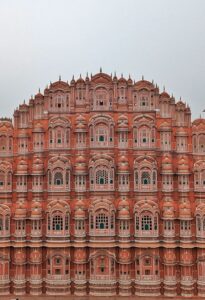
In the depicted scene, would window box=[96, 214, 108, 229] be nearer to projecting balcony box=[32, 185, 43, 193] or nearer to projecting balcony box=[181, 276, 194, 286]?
projecting balcony box=[32, 185, 43, 193]

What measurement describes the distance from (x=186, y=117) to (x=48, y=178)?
14.7 meters

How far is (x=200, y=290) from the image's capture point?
3092cm

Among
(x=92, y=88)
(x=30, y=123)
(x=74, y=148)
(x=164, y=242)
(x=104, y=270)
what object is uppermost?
(x=92, y=88)

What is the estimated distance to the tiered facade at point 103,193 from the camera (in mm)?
31172

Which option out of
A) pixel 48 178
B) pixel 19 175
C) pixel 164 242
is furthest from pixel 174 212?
pixel 19 175

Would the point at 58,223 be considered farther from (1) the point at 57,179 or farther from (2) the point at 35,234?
(1) the point at 57,179

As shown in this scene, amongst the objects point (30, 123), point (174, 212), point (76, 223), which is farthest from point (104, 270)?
point (30, 123)

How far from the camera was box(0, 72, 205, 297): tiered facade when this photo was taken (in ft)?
102

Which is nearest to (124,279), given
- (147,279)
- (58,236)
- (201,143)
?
(147,279)

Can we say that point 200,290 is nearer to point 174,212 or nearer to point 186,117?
point 174,212

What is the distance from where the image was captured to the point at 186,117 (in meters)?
32.7

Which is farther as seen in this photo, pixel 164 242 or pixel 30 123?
pixel 30 123

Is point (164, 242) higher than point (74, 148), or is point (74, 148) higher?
point (74, 148)

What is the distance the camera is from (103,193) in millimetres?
31688
